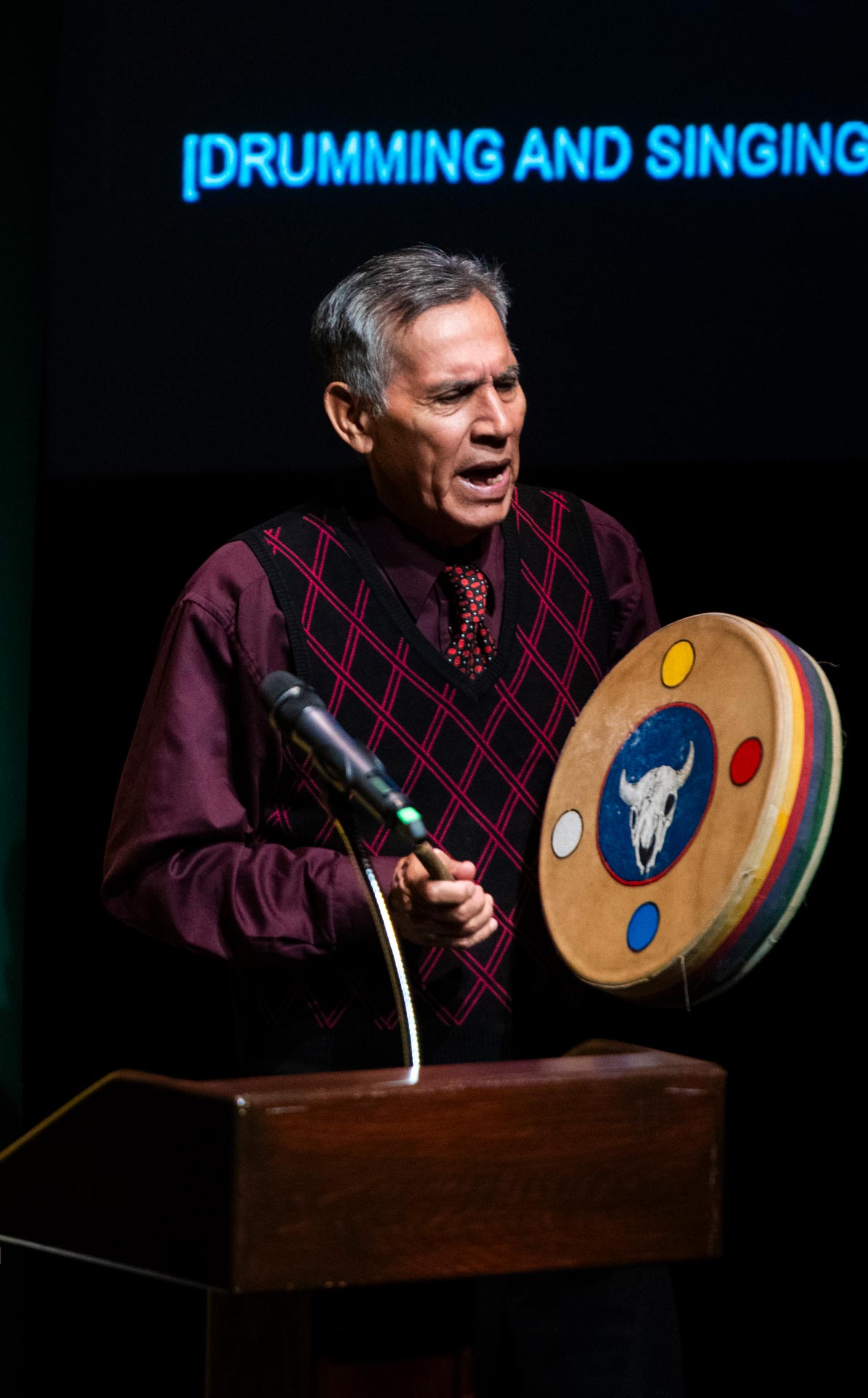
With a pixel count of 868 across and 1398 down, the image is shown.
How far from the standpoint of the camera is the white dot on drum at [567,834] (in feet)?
6.04

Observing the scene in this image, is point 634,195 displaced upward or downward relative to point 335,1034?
upward

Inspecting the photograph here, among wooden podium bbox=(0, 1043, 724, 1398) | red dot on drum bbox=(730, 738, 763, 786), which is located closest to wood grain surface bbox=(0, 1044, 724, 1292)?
wooden podium bbox=(0, 1043, 724, 1398)

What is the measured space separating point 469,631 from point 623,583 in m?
0.27

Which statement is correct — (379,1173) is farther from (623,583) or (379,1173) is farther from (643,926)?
(623,583)

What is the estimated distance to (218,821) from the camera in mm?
Result: 1896

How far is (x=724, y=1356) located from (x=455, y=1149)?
5.73 feet

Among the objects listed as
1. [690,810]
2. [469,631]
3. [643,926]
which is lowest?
[643,926]

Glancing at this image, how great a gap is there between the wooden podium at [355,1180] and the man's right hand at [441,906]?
22 cm

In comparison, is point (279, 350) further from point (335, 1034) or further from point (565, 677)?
point (335, 1034)

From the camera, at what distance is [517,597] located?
2061mm

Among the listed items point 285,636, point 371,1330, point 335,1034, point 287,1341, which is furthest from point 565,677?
point 287,1341

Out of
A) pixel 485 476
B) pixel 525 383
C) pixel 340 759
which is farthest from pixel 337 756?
pixel 525 383

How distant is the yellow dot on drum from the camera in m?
1.77

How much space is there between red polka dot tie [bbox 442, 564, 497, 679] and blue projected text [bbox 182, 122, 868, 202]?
0.89 m
